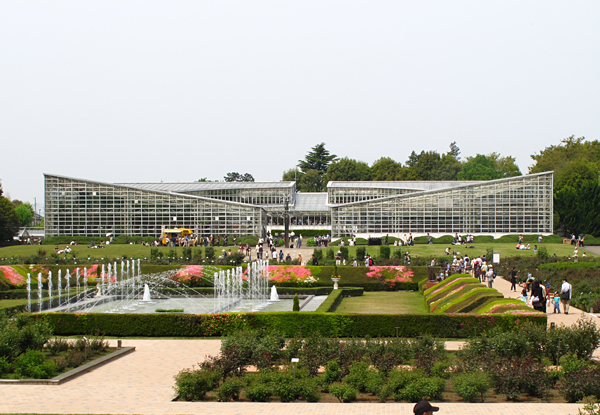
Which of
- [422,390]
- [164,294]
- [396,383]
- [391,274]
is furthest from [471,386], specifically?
[164,294]

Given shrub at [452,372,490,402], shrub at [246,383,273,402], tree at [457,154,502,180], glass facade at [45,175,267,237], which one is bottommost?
shrub at [246,383,273,402]

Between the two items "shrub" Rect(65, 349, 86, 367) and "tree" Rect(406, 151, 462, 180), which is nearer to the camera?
"shrub" Rect(65, 349, 86, 367)

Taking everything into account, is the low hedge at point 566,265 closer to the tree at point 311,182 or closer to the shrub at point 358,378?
the shrub at point 358,378

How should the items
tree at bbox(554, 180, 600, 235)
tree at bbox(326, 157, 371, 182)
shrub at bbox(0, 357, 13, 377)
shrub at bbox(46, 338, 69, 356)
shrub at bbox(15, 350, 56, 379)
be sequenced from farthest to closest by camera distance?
tree at bbox(326, 157, 371, 182) → tree at bbox(554, 180, 600, 235) → shrub at bbox(46, 338, 69, 356) → shrub at bbox(0, 357, 13, 377) → shrub at bbox(15, 350, 56, 379)

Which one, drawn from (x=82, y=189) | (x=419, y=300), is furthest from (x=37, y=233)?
(x=419, y=300)

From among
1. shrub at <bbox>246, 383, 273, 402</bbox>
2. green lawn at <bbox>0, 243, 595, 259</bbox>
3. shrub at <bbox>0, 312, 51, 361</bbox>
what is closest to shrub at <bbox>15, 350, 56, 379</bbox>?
shrub at <bbox>0, 312, 51, 361</bbox>

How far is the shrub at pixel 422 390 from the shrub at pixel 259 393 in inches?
107

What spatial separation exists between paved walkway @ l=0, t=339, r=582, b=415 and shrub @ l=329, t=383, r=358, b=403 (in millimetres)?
242

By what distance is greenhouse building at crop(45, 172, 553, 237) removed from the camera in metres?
66.6

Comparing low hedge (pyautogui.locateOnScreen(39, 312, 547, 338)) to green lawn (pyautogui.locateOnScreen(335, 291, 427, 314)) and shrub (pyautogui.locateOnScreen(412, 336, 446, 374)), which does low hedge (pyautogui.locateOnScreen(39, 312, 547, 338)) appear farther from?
green lawn (pyautogui.locateOnScreen(335, 291, 427, 314))

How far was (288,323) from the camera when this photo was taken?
784 inches

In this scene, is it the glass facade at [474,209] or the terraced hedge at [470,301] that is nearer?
the terraced hedge at [470,301]

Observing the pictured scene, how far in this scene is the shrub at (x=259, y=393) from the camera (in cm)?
1241

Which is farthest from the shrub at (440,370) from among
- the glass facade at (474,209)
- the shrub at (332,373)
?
the glass facade at (474,209)
